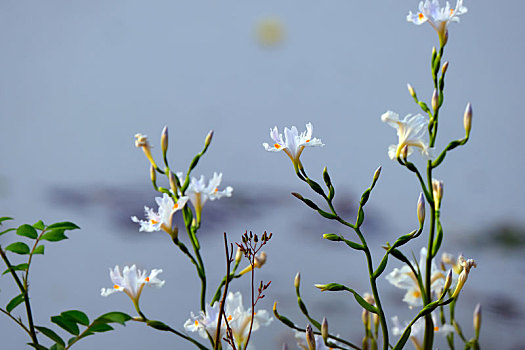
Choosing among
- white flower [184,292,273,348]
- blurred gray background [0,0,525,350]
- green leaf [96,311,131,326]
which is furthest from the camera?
blurred gray background [0,0,525,350]

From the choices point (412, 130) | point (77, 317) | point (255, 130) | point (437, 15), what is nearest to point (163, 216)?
point (77, 317)

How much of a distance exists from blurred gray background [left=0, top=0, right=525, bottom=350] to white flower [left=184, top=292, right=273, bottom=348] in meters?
0.51

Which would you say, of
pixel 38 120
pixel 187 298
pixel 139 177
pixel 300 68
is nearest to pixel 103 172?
pixel 139 177

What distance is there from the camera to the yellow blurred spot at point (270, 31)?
136 centimetres

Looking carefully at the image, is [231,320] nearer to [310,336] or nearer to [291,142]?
[310,336]

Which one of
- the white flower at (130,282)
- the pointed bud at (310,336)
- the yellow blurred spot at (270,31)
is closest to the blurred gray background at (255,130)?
the yellow blurred spot at (270,31)

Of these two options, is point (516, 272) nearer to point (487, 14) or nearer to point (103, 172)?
point (487, 14)

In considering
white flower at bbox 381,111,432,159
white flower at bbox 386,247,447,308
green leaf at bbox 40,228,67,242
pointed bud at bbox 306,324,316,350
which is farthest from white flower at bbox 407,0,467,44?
green leaf at bbox 40,228,67,242

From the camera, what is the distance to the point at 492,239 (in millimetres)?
1384

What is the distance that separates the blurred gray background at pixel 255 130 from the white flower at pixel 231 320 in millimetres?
509

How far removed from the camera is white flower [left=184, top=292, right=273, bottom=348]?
0.80m

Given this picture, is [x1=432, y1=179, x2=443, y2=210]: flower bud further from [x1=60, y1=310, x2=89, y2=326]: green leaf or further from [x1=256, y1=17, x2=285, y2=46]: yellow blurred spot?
[x1=256, y1=17, x2=285, y2=46]: yellow blurred spot

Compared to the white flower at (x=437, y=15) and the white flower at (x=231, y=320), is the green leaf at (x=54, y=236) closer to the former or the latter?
the white flower at (x=231, y=320)

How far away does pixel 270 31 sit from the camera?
4.50ft
